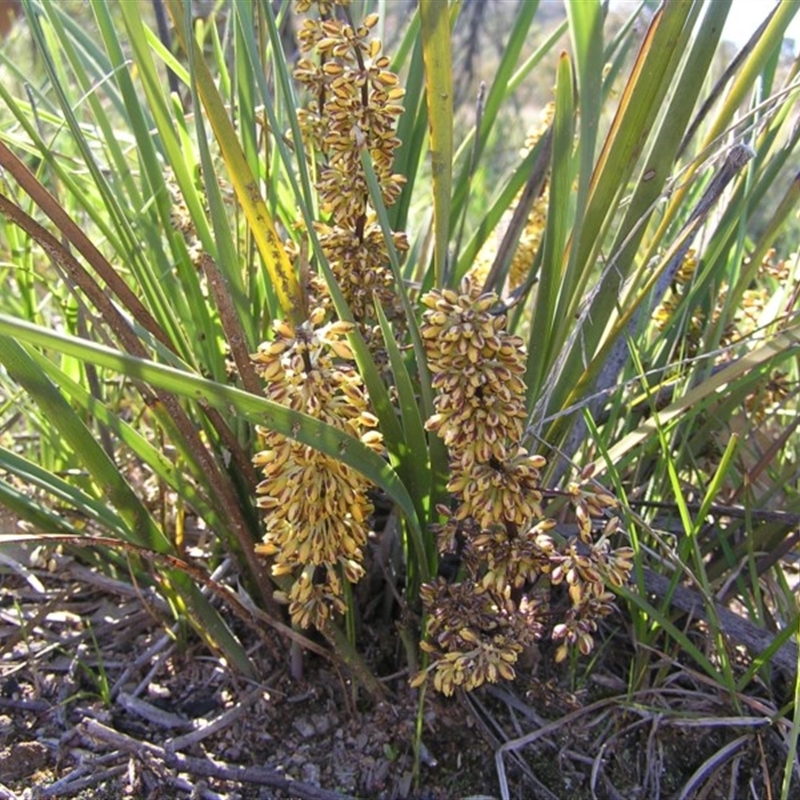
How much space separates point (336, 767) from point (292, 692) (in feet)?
0.33

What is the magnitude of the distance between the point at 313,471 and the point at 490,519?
0.14m

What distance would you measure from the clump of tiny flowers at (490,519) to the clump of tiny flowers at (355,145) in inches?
5.1

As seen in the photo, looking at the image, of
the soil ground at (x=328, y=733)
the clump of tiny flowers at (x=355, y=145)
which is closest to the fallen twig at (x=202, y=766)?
the soil ground at (x=328, y=733)

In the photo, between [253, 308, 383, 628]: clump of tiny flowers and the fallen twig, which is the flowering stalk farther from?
the fallen twig

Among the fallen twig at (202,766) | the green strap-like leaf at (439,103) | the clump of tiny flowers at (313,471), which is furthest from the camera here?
the fallen twig at (202,766)

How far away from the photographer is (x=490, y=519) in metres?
0.74

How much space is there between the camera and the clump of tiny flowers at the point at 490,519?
68cm

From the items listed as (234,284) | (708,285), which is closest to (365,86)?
(234,284)

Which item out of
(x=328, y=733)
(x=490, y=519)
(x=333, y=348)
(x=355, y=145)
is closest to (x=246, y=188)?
(x=355, y=145)

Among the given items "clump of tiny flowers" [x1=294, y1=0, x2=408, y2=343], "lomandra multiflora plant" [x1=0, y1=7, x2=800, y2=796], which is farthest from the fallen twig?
"clump of tiny flowers" [x1=294, y1=0, x2=408, y2=343]

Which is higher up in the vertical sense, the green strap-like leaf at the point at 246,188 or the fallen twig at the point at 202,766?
the green strap-like leaf at the point at 246,188

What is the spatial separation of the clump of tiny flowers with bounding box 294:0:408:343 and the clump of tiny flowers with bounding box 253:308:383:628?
12cm

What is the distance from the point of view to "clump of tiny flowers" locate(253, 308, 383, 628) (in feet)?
2.21

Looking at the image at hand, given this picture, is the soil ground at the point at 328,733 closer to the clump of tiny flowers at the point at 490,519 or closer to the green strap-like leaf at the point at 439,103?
the clump of tiny flowers at the point at 490,519
